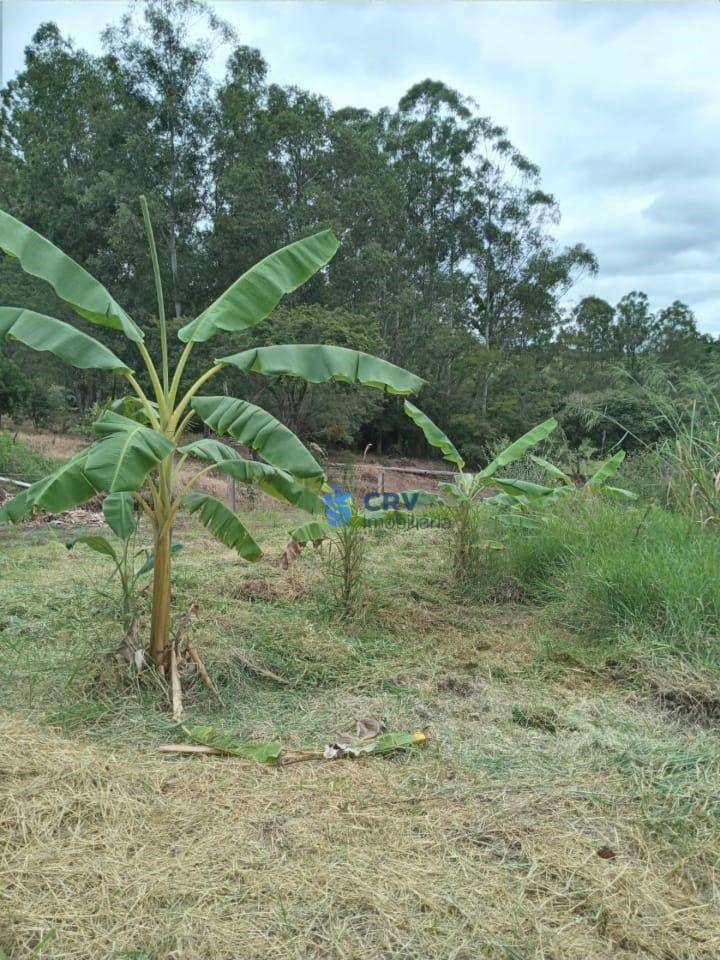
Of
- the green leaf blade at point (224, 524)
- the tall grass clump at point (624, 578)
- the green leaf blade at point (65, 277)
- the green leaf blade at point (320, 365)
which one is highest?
the green leaf blade at point (65, 277)

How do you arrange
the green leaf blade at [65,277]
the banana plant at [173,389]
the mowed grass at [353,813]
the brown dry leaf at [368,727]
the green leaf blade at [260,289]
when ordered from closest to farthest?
the mowed grass at [353,813]
the brown dry leaf at [368,727]
the banana plant at [173,389]
the green leaf blade at [65,277]
the green leaf blade at [260,289]

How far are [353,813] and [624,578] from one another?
108 inches

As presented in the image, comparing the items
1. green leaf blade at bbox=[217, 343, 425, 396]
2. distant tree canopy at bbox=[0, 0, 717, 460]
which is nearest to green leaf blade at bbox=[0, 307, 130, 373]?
green leaf blade at bbox=[217, 343, 425, 396]

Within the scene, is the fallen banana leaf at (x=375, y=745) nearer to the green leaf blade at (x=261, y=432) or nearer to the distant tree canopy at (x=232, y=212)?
the green leaf blade at (x=261, y=432)

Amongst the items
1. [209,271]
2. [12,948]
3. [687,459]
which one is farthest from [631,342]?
[12,948]

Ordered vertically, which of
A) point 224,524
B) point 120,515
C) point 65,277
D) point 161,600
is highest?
point 65,277

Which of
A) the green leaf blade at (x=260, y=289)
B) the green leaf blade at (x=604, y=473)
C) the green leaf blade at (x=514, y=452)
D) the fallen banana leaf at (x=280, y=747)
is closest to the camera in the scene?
the fallen banana leaf at (x=280, y=747)

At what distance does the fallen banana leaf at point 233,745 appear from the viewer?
2893mm

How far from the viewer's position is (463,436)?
25.3 m

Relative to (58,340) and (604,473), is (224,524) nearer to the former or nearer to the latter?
(58,340)

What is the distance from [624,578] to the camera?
4.50 meters

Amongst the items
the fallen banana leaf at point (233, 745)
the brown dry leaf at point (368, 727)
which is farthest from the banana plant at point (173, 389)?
the brown dry leaf at point (368, 727)

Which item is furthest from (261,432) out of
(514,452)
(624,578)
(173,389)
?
(514,452)

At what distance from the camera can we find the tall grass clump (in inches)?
160
